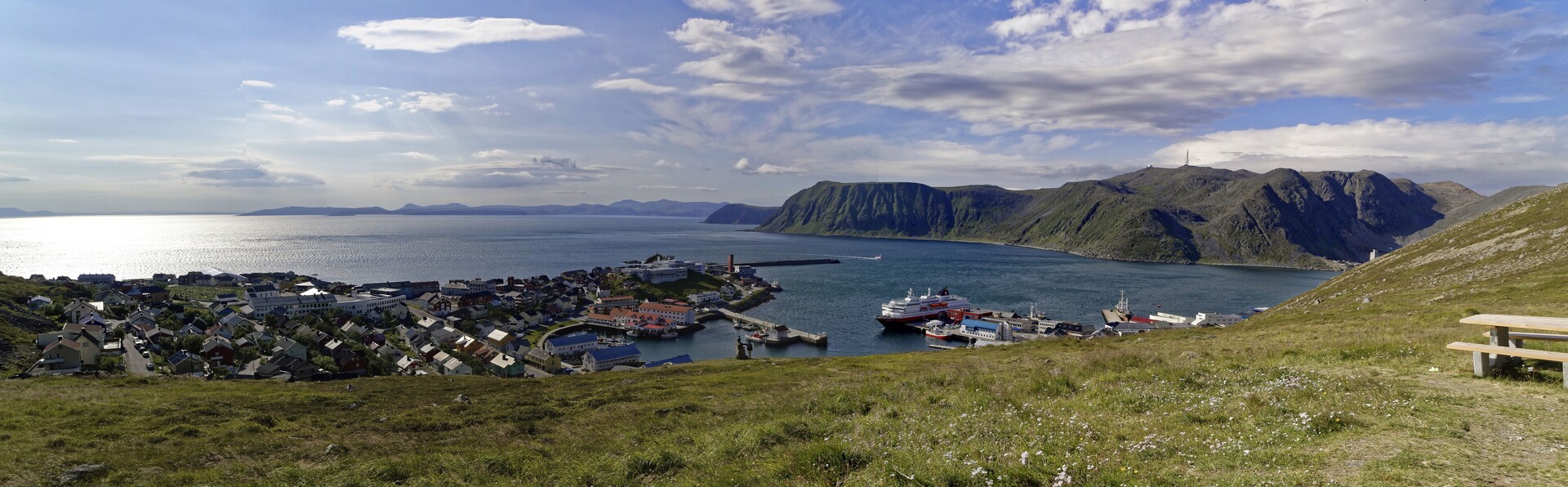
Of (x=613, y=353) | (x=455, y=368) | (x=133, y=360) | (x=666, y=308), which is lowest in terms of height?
(x=613, y=353)

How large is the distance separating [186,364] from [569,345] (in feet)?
94.0

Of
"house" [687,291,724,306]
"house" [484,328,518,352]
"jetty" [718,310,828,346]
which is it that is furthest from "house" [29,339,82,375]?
"house" [687,291,724,306]

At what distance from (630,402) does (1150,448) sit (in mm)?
16043

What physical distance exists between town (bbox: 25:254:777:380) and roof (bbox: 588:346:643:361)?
11cm

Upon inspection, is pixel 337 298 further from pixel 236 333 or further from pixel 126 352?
pixel 126 352

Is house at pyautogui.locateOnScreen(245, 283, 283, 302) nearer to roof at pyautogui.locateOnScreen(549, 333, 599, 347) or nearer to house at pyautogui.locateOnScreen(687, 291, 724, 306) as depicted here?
roof at pyautogui.locateOnScreen(549, 333, 599, 347)

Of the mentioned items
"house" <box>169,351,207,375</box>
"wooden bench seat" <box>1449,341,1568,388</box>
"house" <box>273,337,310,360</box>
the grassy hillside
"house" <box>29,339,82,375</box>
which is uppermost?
"wooden bench seat" <box>1449,341,1568,388</box>

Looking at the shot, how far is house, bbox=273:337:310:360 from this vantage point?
4672 centimetres

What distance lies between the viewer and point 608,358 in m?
55.8

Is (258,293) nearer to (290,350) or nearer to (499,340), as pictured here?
(499,340)

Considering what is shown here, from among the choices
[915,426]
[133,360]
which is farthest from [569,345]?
[915,426]

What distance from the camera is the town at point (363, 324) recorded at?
141ft

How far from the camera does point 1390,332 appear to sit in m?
17.8

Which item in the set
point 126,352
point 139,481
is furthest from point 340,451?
point 126,352
